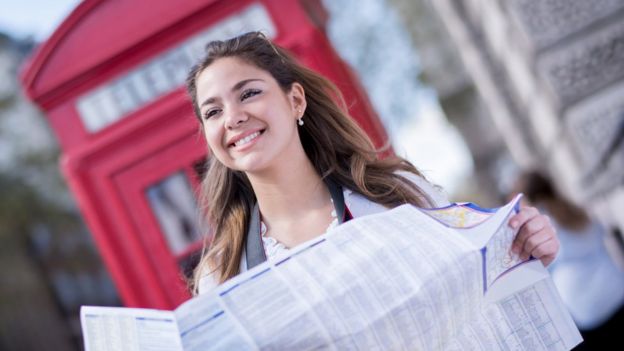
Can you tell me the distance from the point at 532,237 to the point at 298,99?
639 mm

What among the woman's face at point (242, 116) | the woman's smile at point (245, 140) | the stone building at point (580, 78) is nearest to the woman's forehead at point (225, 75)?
the woman's face at point (242, 116)

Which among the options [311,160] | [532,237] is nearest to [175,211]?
[311,160]

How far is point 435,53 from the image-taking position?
1952cm

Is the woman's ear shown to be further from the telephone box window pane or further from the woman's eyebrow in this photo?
the telephone box window pane

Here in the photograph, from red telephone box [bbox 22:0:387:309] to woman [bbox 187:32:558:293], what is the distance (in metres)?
1.31

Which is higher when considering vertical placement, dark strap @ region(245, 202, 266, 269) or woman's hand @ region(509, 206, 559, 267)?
dark strap @ region(245, 202, 266, 269)

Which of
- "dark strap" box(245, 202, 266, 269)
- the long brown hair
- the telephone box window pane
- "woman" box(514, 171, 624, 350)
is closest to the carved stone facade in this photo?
"woman" box(514, 171, 624, 350)

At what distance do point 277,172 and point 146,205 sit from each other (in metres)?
1.73

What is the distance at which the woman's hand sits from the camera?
5.10 feet

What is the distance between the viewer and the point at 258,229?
5.65ft

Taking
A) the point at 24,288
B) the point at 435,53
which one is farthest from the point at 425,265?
the point at 435,53

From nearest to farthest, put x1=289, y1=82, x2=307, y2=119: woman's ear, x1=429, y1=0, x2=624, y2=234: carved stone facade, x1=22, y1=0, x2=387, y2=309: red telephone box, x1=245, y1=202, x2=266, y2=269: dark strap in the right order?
1. x1=245, y1=202, x2=266, y2=269: dark strap
2. x1=289, y1=82, x2=307, y2=119: woman's ear
3. x1=22, y1=0, x2=387, y2=309: red telephone box
4. x1=429, y1=0, x2=624, y2=234: carved stone facade

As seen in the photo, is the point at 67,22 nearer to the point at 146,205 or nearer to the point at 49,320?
the point at 146,205

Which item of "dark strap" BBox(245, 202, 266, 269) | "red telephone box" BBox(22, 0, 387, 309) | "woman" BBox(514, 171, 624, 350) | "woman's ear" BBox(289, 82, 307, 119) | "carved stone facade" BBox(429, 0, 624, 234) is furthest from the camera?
"carved stone facade" BBox(429, 0, 624, 234)
